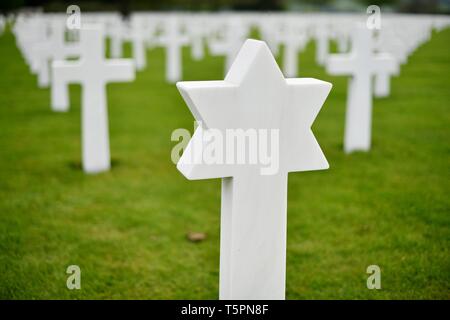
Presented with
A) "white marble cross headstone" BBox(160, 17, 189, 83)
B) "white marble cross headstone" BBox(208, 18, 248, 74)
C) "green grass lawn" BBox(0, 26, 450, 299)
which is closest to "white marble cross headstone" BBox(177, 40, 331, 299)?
"green grass lawn" BBox(0, 26, 450, 299)

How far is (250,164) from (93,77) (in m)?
3.64

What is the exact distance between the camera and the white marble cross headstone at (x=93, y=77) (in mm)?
5465

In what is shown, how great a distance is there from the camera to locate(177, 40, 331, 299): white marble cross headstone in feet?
6.88

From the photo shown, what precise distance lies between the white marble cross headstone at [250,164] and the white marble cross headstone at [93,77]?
11.4ft

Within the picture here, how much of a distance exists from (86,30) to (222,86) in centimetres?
375

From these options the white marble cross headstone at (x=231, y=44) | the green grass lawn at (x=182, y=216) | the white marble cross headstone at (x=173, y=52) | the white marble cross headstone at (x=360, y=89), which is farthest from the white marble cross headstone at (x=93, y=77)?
the white marble cross headstone at (x=173, y=52)

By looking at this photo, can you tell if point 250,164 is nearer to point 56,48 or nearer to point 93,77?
point 93,77

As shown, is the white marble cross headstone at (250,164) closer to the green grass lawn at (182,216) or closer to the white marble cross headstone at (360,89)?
the green grass lawn at (182,216)

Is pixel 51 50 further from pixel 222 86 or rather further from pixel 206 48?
pixel 206 48

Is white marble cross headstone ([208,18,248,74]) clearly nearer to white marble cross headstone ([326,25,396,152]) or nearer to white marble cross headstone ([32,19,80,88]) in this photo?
white marble cross headstone ([32,19,80,88])

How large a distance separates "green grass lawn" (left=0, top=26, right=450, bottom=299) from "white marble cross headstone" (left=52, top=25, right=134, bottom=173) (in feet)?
1.03

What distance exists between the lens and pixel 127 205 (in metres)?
4.78

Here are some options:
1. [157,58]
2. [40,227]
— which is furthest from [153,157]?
[157,58]

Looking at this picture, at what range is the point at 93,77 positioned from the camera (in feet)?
18.0
